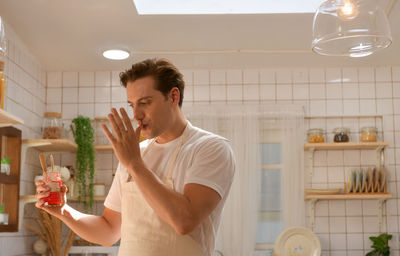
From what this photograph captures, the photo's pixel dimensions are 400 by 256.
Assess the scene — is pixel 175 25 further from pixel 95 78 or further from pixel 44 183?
pixel 44 183

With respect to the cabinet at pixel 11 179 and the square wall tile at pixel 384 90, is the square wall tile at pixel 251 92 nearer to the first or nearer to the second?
the square wall tile at pixel 384 90

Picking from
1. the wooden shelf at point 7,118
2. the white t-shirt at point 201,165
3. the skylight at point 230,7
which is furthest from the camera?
the skylight at point 230,7

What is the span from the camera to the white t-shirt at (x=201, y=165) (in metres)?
1.73

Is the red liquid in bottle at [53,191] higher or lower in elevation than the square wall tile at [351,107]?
lower

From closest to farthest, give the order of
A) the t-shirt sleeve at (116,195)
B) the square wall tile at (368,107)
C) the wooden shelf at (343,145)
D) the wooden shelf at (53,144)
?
the t-shirt sleeve at (116,195)
the wooden shelf at (53,144)
the wooden shelf at (343,145)
the square wall tile at (368,107)

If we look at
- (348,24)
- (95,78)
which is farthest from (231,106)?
(348,24)

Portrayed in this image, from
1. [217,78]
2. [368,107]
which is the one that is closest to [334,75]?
[368,107]

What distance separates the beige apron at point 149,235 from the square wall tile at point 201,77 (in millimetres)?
3542

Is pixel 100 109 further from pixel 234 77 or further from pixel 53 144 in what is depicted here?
pixel 234 77

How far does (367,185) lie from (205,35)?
2.00m

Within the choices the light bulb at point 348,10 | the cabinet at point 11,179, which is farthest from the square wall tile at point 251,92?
the light bulb at point 348,10

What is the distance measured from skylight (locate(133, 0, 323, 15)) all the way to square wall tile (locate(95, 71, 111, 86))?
167cm

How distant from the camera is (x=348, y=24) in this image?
233 centimetres

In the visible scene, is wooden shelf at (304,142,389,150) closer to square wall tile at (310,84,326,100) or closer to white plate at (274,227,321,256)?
square wall tile at (310,84,326,100)
